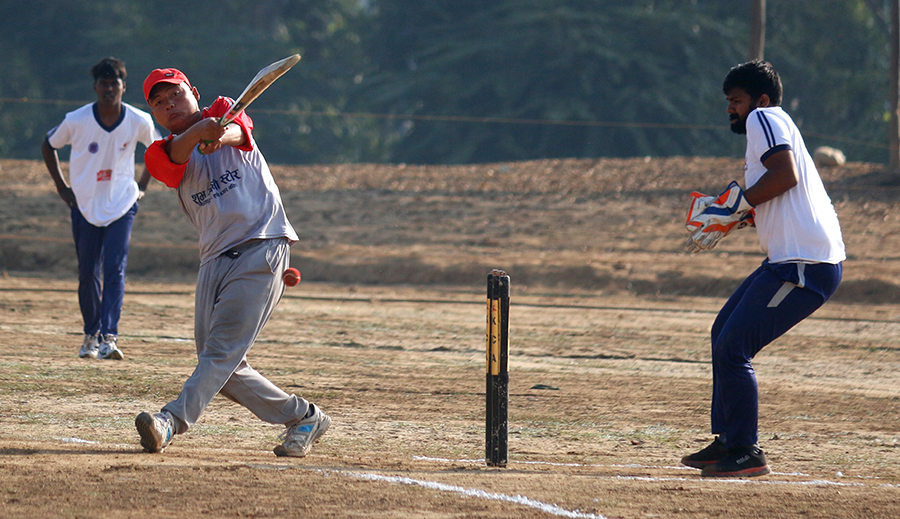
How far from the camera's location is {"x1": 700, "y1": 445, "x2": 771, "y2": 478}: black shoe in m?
5.15

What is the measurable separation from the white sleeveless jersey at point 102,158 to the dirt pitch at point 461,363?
1.20m

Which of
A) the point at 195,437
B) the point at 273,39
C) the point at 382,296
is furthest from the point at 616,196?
the point at 273,39

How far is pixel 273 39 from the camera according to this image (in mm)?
37656

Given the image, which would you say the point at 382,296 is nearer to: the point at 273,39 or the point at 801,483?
the point at 801,483

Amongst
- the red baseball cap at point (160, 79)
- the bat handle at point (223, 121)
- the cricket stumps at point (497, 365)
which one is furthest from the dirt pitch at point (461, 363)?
the red baseball cap at point (160, 79)

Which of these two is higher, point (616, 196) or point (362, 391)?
point (616, 196)

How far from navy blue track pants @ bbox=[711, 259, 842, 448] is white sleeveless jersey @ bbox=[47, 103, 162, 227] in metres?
4.83

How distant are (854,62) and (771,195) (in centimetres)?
3189

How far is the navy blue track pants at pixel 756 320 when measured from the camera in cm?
501

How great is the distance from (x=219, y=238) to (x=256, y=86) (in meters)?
Result: 0.75

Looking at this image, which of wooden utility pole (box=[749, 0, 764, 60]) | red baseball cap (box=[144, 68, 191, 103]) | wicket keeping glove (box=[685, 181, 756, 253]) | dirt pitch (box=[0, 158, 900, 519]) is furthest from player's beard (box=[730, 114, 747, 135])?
wooden utility pole (box=[749, 0, 764, 60])

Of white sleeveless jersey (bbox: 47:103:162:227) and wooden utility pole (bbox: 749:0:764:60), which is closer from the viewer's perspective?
white sleeveless jersey (bbox: 47:103:162:227)

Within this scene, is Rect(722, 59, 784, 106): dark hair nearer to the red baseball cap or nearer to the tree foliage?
the red baseball cap

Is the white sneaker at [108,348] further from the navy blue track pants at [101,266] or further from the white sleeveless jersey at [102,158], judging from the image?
the white sleeveless jersey at [102,158]
